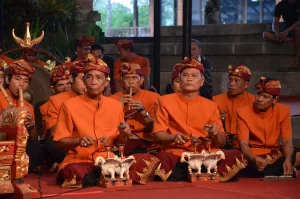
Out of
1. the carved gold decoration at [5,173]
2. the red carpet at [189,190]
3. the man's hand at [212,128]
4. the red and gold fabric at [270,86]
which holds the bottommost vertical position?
the red carpet at [189,190]

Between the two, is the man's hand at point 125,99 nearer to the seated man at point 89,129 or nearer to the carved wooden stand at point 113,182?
the seated man at point 89,129

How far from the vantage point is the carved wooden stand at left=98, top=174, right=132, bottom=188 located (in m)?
7.40

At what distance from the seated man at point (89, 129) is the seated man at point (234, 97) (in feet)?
5.29

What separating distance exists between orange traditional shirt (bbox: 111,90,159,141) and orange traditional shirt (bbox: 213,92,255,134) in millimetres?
741

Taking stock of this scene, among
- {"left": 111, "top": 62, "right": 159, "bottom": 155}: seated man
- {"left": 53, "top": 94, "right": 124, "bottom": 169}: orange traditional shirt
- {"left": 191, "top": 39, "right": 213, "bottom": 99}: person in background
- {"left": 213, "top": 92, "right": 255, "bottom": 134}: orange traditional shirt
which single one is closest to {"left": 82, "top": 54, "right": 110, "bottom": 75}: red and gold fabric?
{"left": 53, "top": 94, "right": 124, "bottom": 169}: orange traditional shirt

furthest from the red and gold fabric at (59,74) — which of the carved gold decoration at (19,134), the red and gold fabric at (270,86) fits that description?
the carved gold decoration at (19,134)

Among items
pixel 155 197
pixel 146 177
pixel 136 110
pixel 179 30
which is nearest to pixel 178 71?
pixel 136 110

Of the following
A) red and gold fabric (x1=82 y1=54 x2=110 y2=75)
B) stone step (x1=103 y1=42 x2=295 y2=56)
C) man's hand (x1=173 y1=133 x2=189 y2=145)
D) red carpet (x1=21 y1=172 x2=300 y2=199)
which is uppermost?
stone step (x1=103 y1=42 x2=295 y2=56)

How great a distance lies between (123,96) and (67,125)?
1.11m

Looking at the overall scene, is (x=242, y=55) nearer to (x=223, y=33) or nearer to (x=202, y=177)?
(x=223, y=33)

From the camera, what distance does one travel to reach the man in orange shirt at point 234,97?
8.98 metres

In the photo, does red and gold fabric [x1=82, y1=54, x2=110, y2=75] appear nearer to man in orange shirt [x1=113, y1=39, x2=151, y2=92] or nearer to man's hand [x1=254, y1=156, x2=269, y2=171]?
man's hand [x1=254, y1=156, x2=269, y2=171]

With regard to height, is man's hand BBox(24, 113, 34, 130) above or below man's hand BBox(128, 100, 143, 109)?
below

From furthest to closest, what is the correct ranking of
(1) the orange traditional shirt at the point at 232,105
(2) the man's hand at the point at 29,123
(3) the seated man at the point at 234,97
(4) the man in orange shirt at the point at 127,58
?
(4) the man in orange shirt at the point at 127,58, (1) the orange traditional shirt at the point at 232,105, (3) the seated man at the point at 234,97, (2) the man's hand at the point at 29,123
